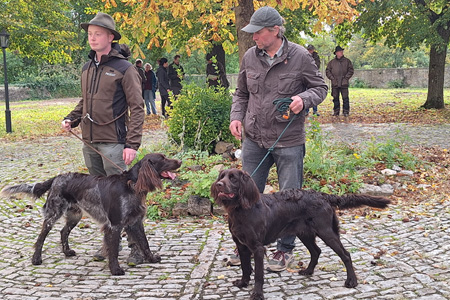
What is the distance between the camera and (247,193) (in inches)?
155

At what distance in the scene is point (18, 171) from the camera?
9781 millimetres

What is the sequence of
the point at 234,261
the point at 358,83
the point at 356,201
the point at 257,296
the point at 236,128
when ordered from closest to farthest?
the point at 257,296, the point at 356,201, the point at 236,128, the point at 234,261, the point at 358,83

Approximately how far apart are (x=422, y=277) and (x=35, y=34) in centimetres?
1661

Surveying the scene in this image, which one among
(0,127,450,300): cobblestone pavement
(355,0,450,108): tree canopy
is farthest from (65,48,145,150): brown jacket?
(355,0,450,108): tree canopy

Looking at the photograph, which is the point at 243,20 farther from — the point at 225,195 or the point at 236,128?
the point at 225,195

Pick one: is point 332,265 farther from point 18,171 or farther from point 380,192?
point 18,171

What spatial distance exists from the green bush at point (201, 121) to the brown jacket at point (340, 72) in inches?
330

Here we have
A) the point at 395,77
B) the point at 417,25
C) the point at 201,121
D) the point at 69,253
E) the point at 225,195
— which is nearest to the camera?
the point at 225,195

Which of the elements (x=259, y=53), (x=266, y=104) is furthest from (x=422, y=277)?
(x=259, y=53)

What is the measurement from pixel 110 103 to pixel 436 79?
16.7m

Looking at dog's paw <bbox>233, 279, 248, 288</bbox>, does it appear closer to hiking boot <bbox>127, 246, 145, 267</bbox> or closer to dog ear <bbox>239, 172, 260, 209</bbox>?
dog ear <bbox>239, 172, 260, 209</bbox>

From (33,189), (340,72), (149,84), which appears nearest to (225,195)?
(33,189)

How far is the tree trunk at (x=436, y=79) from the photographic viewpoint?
18203mm

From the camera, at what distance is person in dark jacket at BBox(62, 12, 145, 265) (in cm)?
483
